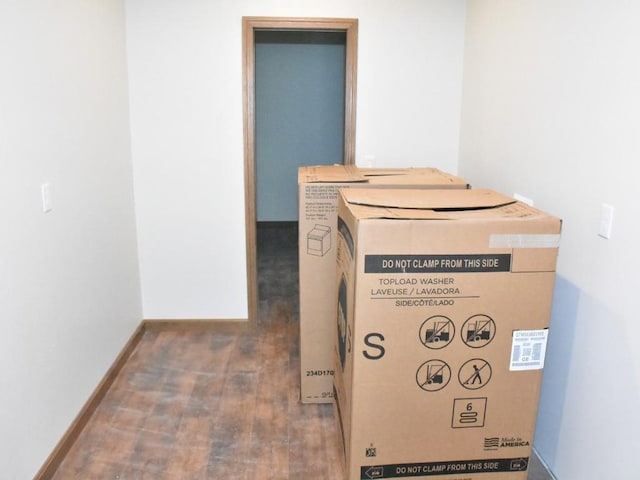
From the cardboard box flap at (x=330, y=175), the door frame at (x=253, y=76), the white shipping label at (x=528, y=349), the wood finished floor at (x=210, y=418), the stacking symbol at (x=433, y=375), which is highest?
the door frame at (x=253, y=76)

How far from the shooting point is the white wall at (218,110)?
3.21 metres

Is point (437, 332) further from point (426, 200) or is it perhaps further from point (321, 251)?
point (321, 251)

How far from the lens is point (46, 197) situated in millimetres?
2164

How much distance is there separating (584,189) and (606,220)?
0.18 meters

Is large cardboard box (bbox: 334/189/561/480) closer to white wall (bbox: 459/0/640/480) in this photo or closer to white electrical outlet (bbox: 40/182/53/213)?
white wall (bbox: 459/0/640/480)

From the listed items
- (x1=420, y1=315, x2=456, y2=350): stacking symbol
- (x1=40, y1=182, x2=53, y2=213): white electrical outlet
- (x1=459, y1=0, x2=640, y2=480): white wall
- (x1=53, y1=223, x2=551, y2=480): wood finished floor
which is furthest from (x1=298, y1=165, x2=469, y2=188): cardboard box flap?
(x1=53, y1=223, x2=551, y2=480): wood finished floor

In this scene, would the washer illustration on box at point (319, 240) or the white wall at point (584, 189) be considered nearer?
the white wall at point (584, 189)

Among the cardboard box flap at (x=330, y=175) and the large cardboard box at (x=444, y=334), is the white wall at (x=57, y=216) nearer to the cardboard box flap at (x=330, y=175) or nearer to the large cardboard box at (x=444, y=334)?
the cardboard box flap at (x=330, y=175)

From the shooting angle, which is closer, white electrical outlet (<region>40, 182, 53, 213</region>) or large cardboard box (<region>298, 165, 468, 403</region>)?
white electrical outlet (<region>40, 182, 53, 213</region>)

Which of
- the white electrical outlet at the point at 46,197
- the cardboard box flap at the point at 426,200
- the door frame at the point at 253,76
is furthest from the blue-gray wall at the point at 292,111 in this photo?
the cardboard box flap at the point at 426,200

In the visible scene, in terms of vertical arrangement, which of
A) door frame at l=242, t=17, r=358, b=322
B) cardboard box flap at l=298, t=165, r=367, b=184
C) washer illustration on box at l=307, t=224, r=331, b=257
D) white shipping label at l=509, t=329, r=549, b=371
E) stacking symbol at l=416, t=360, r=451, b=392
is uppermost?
door frame at l=242, t=17, r=358, b=322

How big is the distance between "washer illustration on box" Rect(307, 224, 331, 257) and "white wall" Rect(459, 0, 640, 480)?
2.95 ft

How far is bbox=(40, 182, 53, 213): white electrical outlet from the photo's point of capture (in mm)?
2141

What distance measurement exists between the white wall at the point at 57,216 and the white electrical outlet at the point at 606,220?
2029 mm
